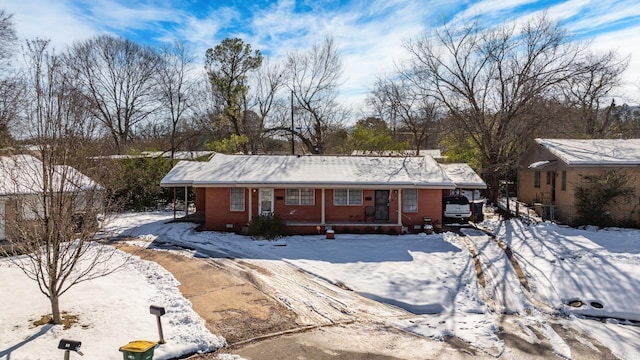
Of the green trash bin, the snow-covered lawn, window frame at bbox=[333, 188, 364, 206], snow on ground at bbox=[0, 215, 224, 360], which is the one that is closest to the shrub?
the snow-covered lawn

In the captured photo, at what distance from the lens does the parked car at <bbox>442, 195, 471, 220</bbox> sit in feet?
67.8

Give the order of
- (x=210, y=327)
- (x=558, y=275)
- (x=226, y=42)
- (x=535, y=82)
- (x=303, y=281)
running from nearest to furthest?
(x=210, y=327) → (x=303, y=281) → (x=558, y=275) → (x=535, y=82) → (x=226, y=42)

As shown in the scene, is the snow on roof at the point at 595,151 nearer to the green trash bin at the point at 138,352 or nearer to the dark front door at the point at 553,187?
the dark front door at the point at 553,187

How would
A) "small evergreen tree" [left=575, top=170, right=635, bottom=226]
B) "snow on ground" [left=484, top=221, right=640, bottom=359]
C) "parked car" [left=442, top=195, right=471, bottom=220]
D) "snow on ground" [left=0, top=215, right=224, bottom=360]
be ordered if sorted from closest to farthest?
"snow on ground" [left=0, top=215, right=224, bottom=360]
"snow on ground" [left=484, top=221, right=640, bottom=359]
"small evergreen tree" [left=575, top=170, right=635, bottom=226]
"parked car" [left=442, top=195, right=471, bottom=220]

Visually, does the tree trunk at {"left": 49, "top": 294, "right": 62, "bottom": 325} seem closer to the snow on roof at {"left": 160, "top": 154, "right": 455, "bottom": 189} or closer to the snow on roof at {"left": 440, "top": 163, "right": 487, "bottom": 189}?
the snow on roof at {"left": 160, "top": 154, "right": 455, "bottom": 189}

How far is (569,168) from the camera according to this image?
1980cm

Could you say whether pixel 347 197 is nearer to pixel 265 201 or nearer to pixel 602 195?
pixel 265 201

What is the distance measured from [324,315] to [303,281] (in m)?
2.42

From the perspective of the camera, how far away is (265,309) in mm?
9461

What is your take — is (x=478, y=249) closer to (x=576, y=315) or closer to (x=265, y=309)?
(x=576, y=315)

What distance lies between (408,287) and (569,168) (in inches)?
517

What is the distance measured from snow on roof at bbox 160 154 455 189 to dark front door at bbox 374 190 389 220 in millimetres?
842

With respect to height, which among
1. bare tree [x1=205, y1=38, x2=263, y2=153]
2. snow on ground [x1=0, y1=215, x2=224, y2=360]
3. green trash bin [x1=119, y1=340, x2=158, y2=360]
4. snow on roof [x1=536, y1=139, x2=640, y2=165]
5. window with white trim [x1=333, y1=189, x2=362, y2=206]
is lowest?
snow on ground [x1=0, y1=215, x2=224, y2=360]

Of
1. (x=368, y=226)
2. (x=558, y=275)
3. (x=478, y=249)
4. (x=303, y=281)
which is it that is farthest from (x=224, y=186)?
(x=558, y=275)
